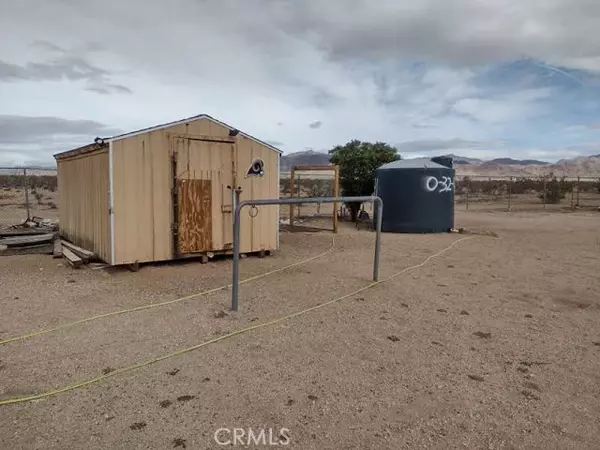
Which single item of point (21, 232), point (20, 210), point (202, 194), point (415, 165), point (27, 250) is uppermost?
point (415, 165)

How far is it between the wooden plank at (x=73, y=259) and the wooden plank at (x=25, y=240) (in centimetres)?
165

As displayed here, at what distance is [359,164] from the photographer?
55.0 ft

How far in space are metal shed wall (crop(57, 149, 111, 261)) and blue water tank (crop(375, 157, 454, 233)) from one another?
8.58 metres

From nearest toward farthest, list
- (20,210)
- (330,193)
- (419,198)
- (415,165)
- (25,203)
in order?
(419,198) < (415,165) < (20,210) < (25,203) < (330,193)

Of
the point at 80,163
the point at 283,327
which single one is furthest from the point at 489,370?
the point at 80,163

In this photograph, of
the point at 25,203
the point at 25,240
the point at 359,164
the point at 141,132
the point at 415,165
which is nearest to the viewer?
the point at 141,132

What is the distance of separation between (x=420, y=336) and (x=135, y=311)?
328 cm

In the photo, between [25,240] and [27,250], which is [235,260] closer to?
[27,250]

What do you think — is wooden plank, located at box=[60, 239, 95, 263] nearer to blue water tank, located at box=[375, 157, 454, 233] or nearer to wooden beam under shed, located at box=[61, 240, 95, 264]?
wooden beam under shed, located at box=[61, 240, 95, 264]

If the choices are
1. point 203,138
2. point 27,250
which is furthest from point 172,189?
point 27,250

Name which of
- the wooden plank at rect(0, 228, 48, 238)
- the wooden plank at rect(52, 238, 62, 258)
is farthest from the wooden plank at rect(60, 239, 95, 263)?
the wooden plank at rect(0, 228, 48, 238)

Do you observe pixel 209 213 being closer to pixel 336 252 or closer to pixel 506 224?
pixel 336 252

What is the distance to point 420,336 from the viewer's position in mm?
4734

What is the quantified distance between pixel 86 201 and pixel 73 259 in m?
1.34
